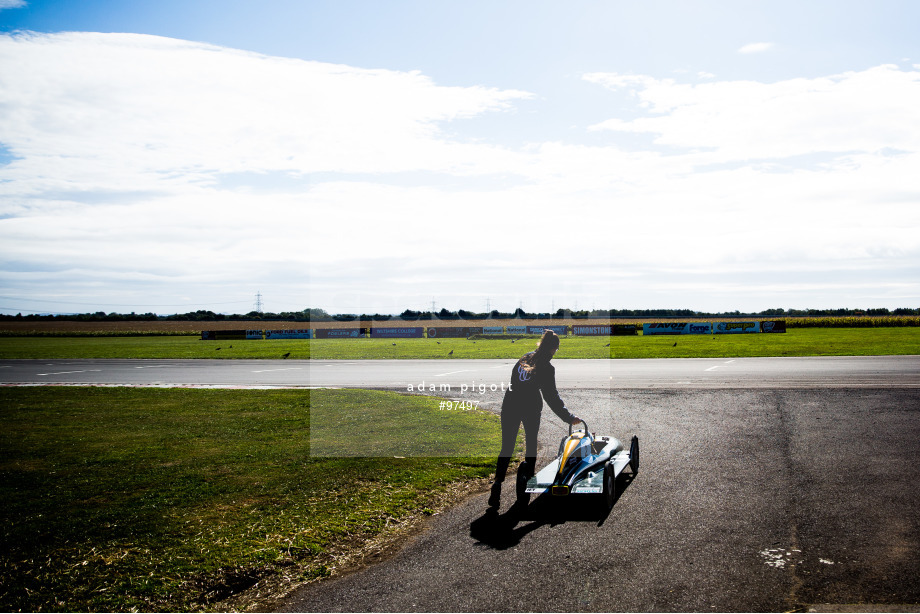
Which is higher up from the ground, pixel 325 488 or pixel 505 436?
pixel 505 436

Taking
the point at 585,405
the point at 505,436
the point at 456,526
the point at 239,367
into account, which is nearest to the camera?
the point at 456,526

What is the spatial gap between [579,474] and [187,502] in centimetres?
490

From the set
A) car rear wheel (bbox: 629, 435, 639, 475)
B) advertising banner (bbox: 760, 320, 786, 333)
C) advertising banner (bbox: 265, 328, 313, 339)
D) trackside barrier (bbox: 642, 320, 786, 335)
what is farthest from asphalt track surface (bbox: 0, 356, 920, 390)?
advertising banner (bbox: 760, 320, 786, 333)

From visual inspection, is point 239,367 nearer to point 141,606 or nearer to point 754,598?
point 141,606

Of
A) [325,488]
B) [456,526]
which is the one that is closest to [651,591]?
[456,526]

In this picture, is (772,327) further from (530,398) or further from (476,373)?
(530,398)

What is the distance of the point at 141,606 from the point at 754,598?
4951 millimetres

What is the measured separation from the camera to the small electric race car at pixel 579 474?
7152 millimetres

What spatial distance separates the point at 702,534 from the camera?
6195mm

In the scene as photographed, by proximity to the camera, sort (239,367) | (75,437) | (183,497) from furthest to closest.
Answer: (239,367)
(75,437)
(183,497)

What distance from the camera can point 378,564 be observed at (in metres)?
5.81

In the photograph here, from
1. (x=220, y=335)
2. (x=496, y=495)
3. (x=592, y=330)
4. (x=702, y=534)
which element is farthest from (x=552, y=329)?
(x=702, y=534)

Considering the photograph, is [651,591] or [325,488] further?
[325,488]

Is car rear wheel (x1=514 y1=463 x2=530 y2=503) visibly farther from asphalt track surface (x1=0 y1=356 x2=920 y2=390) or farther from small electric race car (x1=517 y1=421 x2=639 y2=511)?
asphalt track surface (x1=0 y1=356 x2=920 y2=390)
